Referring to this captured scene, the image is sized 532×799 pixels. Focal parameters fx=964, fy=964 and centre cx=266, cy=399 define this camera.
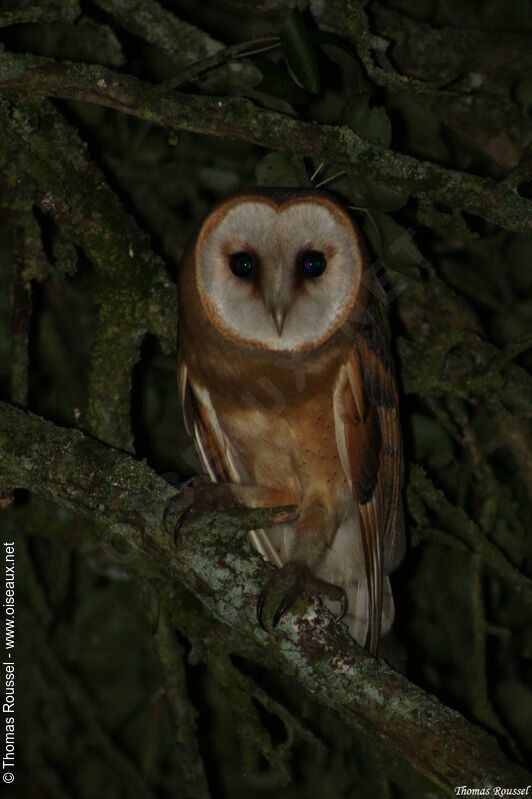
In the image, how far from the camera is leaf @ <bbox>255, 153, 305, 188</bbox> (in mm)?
2291

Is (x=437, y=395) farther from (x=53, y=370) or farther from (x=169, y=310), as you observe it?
(x=53, y=370)

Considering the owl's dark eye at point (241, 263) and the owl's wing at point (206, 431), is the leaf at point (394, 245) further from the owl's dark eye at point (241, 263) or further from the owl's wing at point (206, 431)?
the owl's wing at point (206, 431)

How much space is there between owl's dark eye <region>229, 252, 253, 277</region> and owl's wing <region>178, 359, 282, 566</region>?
1.01ft

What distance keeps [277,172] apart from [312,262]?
0.30 metres

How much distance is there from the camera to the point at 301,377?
221 centimetres

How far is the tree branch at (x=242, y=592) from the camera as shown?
1412 mm

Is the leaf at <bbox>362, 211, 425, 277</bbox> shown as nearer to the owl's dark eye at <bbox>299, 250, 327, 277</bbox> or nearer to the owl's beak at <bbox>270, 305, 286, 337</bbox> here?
the owl's dark eye at <bbox>299, 250, 327, 277</bbox>

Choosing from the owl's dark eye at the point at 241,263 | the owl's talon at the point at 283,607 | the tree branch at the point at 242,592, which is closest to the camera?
the tree branch at the point at 242,592

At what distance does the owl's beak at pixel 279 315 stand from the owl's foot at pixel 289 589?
510mm

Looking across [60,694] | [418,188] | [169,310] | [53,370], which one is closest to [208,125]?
[418,188]

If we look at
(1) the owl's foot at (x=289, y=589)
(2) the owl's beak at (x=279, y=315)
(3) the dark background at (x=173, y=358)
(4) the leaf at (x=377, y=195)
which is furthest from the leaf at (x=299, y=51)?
(1) the owl's foot at (x=289, y=589)

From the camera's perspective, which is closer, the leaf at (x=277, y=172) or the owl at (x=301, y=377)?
the owl at (x=301, y=377)

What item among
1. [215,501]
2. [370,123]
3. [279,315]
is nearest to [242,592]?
[215,501]

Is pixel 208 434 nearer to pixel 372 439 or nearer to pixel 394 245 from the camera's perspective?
pixel 372 439
